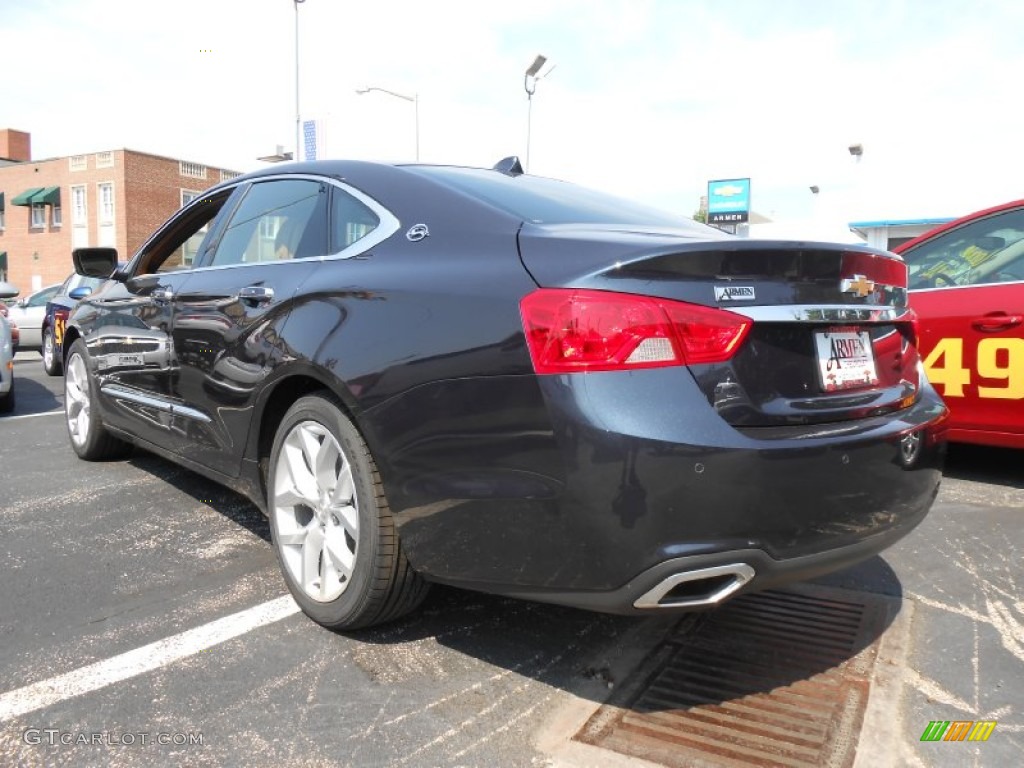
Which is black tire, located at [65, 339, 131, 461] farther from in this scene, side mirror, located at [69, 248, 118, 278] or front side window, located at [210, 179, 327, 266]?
front side window, located at [210, 179, 327, 266]

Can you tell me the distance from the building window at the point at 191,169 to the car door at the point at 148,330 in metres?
41.8

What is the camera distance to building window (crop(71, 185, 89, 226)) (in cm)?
4194

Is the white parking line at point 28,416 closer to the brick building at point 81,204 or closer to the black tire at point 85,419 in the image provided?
the black tire at point 85,419

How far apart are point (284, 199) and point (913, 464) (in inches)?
99.3

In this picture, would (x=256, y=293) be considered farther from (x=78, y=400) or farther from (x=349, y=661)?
(x=78, y=400)

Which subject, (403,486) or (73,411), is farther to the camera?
(73,411)

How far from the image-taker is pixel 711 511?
6.58 ft

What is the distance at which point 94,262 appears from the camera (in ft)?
17.4

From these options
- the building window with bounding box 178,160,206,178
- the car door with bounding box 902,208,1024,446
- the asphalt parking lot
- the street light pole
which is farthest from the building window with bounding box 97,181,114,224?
the car door with bounding box 902,208,1024,446

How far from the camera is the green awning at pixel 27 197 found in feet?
143

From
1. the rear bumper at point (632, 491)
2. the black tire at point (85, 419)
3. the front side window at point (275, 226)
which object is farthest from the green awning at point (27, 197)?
the rear bumper at point (632, 491)

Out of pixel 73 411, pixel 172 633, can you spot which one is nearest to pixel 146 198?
pixel 73 411

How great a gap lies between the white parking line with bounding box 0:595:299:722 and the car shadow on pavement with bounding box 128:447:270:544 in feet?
2.78

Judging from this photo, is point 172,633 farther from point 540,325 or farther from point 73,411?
point 73,411
